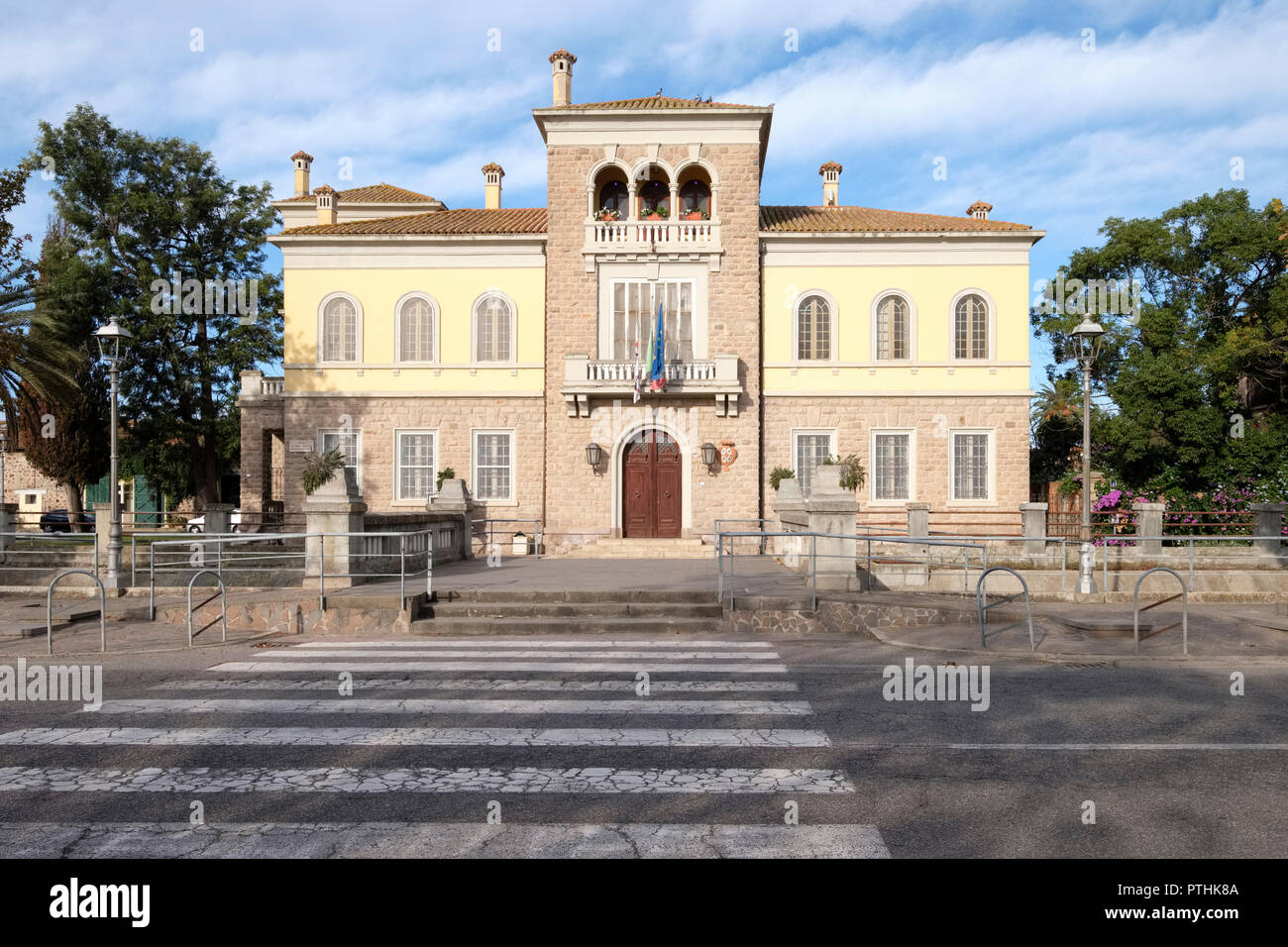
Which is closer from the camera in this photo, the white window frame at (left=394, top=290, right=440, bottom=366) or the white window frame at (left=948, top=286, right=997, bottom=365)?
the white window frame at (left=948, top=286, right=997, bottom=365)

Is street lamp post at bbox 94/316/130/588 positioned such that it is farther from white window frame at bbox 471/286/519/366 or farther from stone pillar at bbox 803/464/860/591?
stone pillar at bbox 803/464/860/591

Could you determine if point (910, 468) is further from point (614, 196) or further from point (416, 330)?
point (416, 330)

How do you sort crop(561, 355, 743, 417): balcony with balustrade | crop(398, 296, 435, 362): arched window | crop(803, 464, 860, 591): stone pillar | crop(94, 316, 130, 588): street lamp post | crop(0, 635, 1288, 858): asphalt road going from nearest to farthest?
crop(0, 635, 1288, 858): asphalt road < crop(803, 464, 860, 591): stone pillar < crop(94, 316, 130, 588): street lamp post < crop(561, 355, 743, 417): balcony with balustrade < crop(398, 296, 435, 362): arched window

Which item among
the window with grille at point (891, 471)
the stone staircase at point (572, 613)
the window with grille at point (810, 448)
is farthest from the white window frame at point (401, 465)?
the stone staircase at point (572, 613)

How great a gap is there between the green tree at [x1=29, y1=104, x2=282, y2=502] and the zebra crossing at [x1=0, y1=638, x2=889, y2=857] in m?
30.7

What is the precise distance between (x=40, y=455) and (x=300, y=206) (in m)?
15.1

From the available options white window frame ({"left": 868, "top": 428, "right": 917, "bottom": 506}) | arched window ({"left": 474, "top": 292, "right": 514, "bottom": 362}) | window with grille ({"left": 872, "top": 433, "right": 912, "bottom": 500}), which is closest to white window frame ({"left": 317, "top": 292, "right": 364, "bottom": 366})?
arched window ({"left": 474, "top": 292, "right": 514, "bottom": 362})

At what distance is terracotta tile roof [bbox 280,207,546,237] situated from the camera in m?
28.7

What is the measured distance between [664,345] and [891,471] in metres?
7.88

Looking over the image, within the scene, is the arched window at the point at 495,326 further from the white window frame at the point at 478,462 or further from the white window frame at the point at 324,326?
the white window frame at the point at 324,326

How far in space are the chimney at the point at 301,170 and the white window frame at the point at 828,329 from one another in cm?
2501

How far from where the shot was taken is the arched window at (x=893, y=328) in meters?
28.4

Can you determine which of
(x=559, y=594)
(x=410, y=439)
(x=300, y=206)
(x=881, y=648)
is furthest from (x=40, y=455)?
(x=881, y=648)

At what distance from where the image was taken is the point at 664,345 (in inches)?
1084
